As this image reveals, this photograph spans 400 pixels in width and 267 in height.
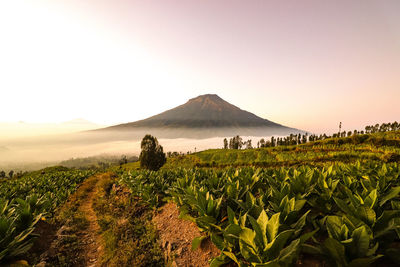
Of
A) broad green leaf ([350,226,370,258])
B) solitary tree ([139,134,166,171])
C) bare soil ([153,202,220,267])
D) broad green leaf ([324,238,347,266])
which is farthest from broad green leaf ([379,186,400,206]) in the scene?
solitary tree ([139,134,166,171])

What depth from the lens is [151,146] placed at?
5162 centimetres

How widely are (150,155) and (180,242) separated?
4884cm

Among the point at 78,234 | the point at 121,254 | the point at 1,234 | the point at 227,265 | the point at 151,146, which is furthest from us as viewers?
the point at 151,146

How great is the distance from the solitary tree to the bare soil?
46.2 meters

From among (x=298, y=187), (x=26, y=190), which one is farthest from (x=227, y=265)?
(x=26, y=190)

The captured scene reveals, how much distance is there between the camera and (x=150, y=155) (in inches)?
2004

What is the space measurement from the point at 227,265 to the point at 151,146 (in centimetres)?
5112

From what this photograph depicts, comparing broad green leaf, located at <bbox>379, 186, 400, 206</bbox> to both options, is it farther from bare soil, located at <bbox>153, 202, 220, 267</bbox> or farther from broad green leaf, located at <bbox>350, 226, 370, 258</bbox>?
bare soil, located at <bbox>153, 202, 220, 267</bbox>

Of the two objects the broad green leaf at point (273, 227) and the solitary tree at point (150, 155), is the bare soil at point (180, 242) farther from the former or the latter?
the solitary tree at point (150, 155)

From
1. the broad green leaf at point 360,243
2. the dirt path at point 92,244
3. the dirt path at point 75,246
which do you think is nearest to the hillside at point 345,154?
the broad green leaf at point 360,243

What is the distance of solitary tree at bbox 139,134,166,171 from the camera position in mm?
50219

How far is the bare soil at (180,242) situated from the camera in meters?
3.67

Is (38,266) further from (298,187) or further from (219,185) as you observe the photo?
(298,187)

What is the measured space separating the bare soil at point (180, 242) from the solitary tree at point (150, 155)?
152 ft
